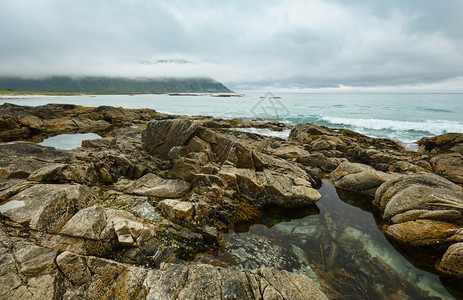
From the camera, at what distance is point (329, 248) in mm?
10352

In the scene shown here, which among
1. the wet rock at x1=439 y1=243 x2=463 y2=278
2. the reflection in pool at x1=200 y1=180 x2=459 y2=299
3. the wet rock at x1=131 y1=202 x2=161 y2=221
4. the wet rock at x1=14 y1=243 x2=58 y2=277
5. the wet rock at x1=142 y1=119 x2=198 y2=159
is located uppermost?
the wet rock at x1=142 y1=119 x2=198 y2=159

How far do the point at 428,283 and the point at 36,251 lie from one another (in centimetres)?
1528

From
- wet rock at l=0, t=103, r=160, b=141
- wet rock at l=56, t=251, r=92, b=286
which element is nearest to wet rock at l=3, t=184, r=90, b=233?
wet rock at l=56, t=251, r=92, b=286

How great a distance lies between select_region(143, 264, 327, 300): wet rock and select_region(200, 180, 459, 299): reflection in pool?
2209 mm

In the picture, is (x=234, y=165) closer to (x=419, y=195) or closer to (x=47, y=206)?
(x=47, y=206)

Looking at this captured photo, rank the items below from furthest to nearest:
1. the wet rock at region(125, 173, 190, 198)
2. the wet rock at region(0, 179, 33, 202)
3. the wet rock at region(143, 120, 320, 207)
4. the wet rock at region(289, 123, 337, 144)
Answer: the wet rock at region(289, 123, 337, 144)
the wet rock at region(143, 120, 320, 207)
the wet rock at region(125, 173, 190, 198)
the wet rock at region(0, 179, 33, 202)

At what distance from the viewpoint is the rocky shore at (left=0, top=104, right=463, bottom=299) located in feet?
19.7

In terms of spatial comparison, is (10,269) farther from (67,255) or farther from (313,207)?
(313,207)

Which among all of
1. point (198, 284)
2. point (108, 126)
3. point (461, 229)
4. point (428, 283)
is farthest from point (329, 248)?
point (108, 126)

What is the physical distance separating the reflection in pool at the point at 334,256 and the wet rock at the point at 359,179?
4054mm

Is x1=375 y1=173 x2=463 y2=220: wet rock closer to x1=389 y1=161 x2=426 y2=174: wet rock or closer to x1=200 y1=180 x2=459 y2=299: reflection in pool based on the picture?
x1=200 y1=180 x2=459 y2=299: reflection in pool

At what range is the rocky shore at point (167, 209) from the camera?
6004mm

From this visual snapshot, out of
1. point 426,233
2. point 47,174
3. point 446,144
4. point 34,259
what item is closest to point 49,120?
point 47,174

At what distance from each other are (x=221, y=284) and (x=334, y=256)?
6.70 metres
